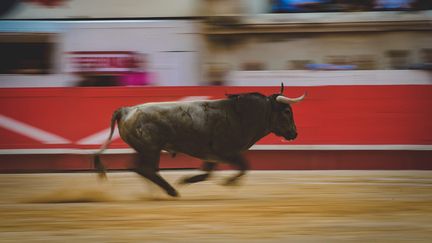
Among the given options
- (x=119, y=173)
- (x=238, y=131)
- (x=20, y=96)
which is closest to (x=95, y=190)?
(x=238, y=131)

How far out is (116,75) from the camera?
12.9 m

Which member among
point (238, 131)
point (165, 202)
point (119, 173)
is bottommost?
point (119, 173)

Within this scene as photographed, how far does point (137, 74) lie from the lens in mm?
13078

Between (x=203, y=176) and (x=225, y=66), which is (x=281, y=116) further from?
(x=225, y=66)

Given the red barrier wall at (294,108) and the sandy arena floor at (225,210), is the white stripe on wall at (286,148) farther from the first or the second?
the sandy arena floor at (225,210)

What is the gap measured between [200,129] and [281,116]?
2.93ft

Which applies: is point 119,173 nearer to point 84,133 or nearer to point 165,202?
point 84,133

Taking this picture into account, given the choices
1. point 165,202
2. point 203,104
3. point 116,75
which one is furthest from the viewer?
point 116,75

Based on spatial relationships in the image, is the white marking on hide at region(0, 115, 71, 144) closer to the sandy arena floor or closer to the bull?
the sandy arena floor

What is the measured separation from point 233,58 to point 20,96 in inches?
157

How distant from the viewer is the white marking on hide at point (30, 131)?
38.1ft

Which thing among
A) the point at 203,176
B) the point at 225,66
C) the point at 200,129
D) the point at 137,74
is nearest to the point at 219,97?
the point at 137,74

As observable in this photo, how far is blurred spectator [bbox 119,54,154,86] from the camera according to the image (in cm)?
1296

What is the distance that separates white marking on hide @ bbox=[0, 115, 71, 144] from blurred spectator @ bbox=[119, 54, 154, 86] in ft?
5.66
